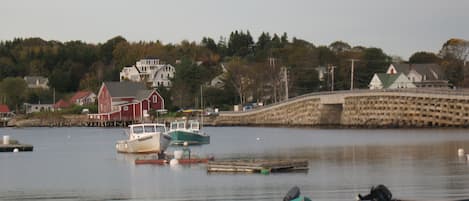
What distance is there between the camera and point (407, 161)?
59.2 meters

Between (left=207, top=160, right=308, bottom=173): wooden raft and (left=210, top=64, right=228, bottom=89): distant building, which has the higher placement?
(left=210, top=64, right=228, bottom=89): distant building

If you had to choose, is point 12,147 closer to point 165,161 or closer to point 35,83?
point 165,161

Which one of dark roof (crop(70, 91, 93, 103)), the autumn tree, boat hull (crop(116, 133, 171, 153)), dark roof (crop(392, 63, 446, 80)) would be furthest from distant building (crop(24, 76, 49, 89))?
boat hull (crop(116, 133, 171, 153))

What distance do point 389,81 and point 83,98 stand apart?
186ft

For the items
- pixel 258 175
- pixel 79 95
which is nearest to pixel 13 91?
pixel 79 95

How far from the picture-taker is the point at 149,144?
70.4m

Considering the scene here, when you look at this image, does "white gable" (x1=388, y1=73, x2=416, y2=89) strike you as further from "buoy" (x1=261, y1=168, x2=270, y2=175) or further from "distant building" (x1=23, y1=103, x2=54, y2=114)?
"buoy" (x1=261, y1=168, x2=270, y2=175)

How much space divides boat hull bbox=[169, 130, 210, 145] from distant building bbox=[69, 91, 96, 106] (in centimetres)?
9488

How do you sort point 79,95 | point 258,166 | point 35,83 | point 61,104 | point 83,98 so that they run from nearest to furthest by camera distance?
point 258,166, point 61,104, point 83,98, point 79,95, point 35,83

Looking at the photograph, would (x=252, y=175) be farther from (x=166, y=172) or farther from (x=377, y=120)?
(x=377, y=120)

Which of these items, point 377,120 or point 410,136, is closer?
point 410,136

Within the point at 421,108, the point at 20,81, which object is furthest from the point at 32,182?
the point at 20,81

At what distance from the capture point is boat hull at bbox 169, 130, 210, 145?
84.9 meters

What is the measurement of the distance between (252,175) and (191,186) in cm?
432
